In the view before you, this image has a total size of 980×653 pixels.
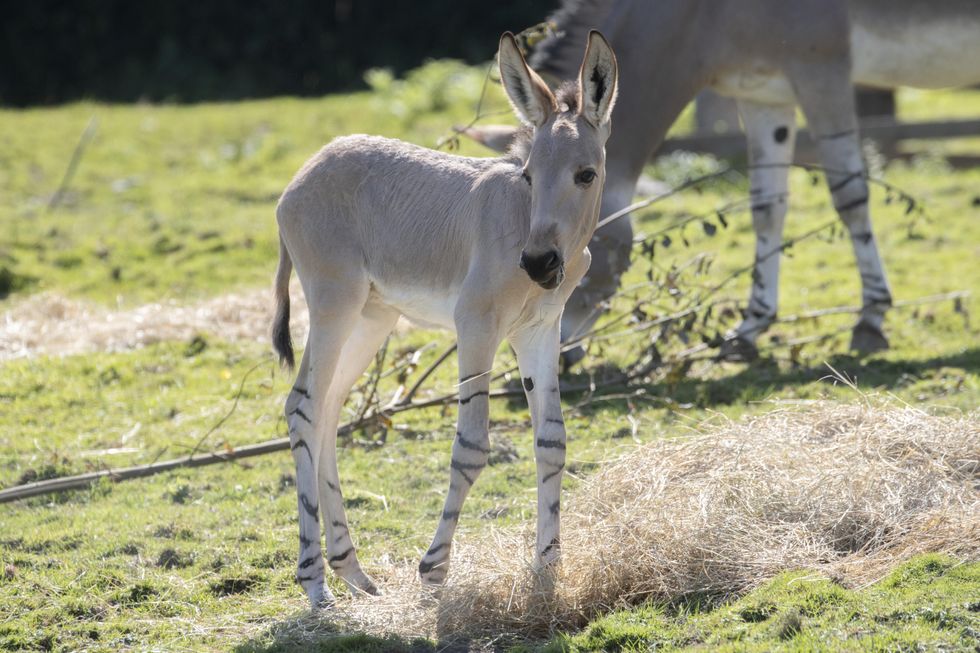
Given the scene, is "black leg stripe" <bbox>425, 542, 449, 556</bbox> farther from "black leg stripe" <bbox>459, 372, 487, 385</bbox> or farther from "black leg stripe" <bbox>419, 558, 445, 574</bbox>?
"black leg stripe" <bbox>459, 372, 487, 385</bbox>

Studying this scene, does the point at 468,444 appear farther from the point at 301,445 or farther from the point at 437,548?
the point at 301,445

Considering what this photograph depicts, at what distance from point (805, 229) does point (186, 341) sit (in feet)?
22.6

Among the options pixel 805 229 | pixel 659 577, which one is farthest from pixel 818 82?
pixel 659 577

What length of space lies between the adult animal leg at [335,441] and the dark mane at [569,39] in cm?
379

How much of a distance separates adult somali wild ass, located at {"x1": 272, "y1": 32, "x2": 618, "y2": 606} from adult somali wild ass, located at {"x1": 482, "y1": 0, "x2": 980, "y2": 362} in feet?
11.1

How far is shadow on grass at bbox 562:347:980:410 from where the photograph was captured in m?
8.87

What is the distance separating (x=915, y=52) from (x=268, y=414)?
6220 mm

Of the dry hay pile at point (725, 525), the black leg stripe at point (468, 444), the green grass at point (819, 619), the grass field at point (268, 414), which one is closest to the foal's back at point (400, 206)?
the black leg stripe at point (468, 444)

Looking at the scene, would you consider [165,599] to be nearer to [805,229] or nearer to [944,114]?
[805,229]

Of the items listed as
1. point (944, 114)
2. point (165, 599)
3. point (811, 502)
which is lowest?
point (165, 599)

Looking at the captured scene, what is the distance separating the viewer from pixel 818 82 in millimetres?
9797

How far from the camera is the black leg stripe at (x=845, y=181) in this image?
9.98 m

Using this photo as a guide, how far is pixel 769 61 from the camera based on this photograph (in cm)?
977

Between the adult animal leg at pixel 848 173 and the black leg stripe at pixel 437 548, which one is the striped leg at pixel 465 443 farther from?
the adult animal leg at pixel 848 173
